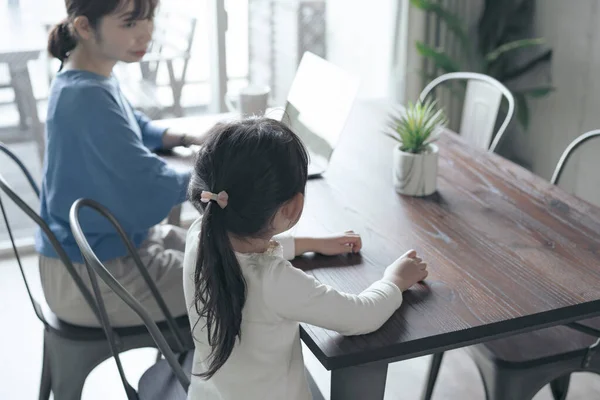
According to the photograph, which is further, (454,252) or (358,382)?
(454,252)

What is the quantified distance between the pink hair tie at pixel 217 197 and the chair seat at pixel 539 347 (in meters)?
0.73

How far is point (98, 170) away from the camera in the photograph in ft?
5.58

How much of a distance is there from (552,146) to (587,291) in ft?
7.30

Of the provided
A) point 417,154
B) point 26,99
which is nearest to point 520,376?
point 417,154

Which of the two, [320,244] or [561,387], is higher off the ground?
[320,244]

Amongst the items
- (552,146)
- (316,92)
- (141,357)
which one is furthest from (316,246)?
(552,146)

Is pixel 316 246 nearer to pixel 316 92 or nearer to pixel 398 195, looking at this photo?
pixel 398 195

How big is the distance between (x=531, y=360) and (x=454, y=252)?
30 cm

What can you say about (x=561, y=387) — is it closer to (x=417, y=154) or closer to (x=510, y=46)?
(x=417, y=154)

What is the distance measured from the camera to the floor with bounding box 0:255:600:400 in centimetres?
227

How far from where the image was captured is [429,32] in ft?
11.0

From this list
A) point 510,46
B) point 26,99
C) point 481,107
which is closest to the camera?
point 481,107

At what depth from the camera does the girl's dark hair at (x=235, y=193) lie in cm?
116

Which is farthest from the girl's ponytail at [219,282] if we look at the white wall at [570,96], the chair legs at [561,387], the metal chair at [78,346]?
the white wall at [570,96]
